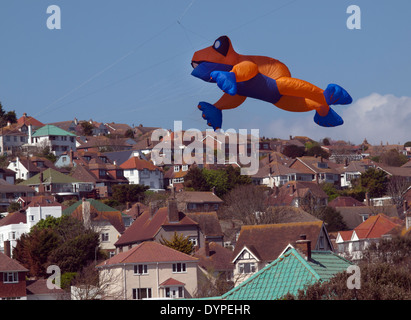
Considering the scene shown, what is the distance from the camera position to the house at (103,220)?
98812 millimetres

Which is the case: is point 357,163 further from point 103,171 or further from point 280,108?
point 280,108

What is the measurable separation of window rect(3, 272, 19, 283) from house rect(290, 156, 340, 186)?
8199 centimetres

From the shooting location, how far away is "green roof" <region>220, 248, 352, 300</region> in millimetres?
37156

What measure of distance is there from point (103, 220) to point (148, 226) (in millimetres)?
10935

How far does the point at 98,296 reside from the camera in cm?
6419

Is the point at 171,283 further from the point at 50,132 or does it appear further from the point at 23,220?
the point at 50,132

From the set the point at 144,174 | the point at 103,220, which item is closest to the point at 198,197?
the point at 103,220

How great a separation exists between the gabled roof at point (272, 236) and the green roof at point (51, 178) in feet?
211

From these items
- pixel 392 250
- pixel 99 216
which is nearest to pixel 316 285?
pixel 392 250

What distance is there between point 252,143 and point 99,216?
→ 286 feet

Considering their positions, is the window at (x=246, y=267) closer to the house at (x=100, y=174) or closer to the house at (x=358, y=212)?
the house at (x=358, y=212)

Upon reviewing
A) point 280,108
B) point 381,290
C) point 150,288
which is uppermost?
point 280,108

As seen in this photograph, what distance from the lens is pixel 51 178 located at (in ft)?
448

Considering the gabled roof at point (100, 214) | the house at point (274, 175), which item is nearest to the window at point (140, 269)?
the gabled roof at point (100, 214)
